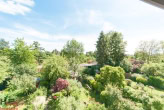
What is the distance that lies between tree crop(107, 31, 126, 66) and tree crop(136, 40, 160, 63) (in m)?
6.83

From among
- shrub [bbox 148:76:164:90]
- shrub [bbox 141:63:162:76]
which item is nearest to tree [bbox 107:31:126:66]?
shrub [bbox 141:63:162:76]

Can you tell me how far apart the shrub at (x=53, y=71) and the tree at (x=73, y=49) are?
10.2 metres

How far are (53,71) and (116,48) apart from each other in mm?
12471

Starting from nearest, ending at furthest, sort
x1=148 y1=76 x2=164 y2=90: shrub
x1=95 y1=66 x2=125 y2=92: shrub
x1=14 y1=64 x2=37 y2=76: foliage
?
1. x1=95 y1=66 x2=125 y2=92: shrub
2. x1=14 y1=64 x2=37 y2=76: foliage
3. x1=148 y1=76 x2=164 y2=90: shrub

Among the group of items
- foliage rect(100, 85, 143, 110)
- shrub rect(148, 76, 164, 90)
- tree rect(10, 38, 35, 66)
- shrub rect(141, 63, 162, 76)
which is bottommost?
shrub rect(148, 76, 164, 90)

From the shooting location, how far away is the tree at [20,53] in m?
11.6

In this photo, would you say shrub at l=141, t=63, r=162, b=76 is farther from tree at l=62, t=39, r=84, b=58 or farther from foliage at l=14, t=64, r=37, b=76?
foliage at l=14, t=64, r=37, b=76

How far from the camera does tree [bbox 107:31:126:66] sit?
16086 millimetres

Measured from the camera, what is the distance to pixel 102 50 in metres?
15.8

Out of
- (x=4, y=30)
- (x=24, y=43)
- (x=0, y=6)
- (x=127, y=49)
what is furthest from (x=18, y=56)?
(x=127, y=49)

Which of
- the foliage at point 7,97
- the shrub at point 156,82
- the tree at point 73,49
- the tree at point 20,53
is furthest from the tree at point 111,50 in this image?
the foliage at point 7,97

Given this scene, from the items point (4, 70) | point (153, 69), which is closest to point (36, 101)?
point (4, 70)

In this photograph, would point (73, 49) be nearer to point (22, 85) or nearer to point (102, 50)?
point (102, 50)

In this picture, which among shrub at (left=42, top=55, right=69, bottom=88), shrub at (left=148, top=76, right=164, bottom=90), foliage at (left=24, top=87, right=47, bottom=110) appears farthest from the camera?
Answer: shrub at (left=148, top=76, right=164, bottom=90)
